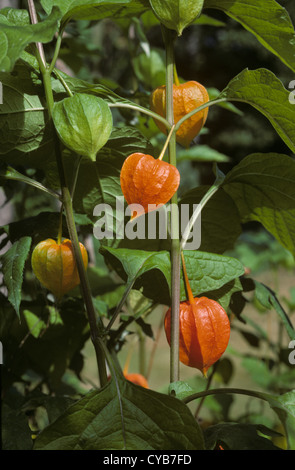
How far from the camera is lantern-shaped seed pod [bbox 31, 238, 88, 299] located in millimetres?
421

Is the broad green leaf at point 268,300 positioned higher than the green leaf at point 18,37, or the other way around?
the green leaf at point 18,37

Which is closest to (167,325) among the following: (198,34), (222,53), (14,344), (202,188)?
(202,188)

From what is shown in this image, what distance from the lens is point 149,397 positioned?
39cm

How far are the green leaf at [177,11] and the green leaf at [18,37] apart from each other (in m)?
0.09

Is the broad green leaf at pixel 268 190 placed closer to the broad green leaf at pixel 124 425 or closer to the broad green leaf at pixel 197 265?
the broad green leaf at pixel 197 265

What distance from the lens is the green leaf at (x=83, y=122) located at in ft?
1.21

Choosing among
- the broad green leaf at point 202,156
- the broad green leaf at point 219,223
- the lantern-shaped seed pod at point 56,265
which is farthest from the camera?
the broad green leaf at point 202,156

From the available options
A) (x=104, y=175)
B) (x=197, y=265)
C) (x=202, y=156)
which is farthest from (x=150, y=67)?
(x=197, y=265)

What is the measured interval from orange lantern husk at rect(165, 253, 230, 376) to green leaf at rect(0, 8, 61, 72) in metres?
0.23

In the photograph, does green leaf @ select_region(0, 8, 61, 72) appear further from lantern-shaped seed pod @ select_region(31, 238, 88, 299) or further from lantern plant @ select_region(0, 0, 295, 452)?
lantern-shaped seed pod @ select_region(31, 238, 88, 299)

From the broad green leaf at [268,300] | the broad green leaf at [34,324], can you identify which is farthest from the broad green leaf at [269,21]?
the broad green leaf at [34,324]

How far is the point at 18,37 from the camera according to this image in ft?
1.10

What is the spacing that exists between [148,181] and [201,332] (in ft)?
0.43

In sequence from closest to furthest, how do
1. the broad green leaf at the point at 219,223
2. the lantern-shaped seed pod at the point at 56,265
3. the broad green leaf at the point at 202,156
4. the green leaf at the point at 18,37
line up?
the green leaf at the point at 18,37
the lantern-shaped seed pod at the point at 56,265
the broad green leaf at the point at 219,223
the broad green leaf at the point at 202,156
